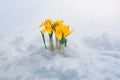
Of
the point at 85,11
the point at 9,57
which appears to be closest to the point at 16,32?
the point at 9,57

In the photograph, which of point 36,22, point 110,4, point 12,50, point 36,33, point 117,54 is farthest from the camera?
point 110,4

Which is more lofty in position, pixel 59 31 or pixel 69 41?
pixel 59 31

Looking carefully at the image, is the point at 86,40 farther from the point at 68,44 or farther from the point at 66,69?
the point at 66,69

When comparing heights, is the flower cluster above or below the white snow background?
above

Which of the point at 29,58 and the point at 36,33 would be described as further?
the point at 36,33

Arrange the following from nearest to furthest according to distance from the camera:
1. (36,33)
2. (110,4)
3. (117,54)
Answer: (117,54)
(36,33)
(110,4)

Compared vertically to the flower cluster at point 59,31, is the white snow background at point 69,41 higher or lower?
lower

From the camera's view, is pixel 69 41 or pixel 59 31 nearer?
pixel 59 31

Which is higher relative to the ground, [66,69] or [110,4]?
[110,4]
